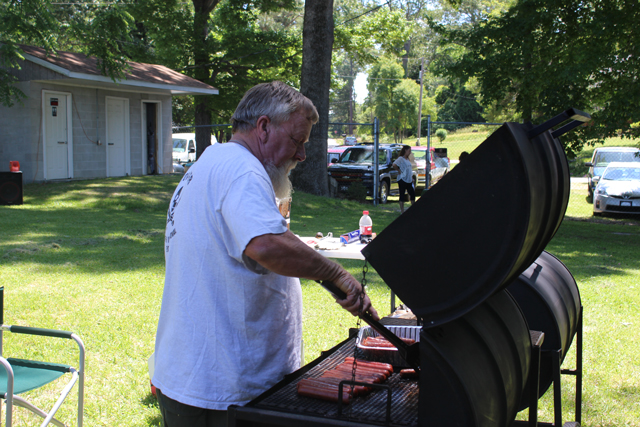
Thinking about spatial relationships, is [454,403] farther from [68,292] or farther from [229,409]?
[68,292]

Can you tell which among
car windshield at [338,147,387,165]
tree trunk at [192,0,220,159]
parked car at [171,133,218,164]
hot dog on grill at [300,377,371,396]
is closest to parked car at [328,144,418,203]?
car windshield at [338,147,387,165]

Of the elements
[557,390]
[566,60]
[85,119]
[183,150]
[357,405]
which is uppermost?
[566,60]

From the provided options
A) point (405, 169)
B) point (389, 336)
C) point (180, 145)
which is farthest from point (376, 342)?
point (180, 145)

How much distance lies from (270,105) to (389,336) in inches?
40.8

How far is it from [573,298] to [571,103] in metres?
11.0

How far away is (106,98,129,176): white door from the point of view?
18000mm

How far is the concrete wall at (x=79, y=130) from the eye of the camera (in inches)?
624

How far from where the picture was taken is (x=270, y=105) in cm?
213

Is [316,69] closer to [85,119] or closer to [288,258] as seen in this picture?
[85,119]

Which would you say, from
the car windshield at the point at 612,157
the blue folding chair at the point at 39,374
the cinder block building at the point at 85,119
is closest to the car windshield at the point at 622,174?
the car windshield at the point at 612,157

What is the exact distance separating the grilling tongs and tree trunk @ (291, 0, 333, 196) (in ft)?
46.2

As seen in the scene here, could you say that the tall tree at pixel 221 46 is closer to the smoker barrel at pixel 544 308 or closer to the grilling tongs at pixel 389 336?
the smoker barrel at pixel 544 308

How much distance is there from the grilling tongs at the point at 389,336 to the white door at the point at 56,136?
16.2 m

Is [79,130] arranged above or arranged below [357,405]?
above
